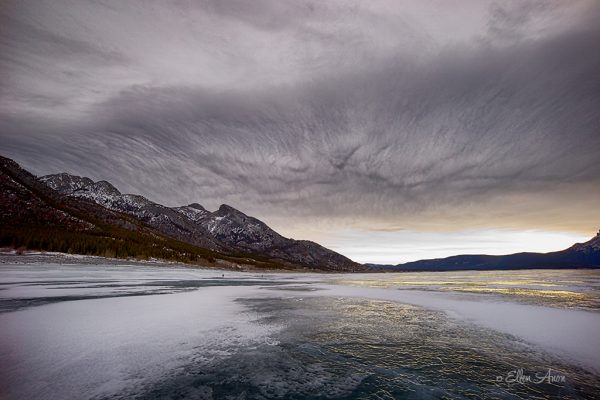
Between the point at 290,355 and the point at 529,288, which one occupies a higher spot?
the point at 529,288

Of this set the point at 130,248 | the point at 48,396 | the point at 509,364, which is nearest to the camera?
the point at 48,396

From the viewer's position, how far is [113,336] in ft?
35.2

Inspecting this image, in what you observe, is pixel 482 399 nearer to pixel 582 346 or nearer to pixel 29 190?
pixel 582 346

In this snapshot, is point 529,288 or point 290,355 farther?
point 529,288

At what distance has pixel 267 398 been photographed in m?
6.12

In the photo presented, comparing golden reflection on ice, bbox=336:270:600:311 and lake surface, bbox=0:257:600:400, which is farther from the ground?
golden reflection on ice, bbox=336:270:600:311

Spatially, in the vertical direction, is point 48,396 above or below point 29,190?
below

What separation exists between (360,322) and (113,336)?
1008 cm

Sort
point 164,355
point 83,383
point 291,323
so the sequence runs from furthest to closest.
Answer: point 291,323 < point 164,355 < point 83,383

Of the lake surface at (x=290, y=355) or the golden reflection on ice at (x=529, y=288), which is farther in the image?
the golden reflection on ice at (x=529, y=288)

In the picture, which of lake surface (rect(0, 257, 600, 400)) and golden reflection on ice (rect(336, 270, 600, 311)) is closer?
lake surface (rect(0, 257, 600, 400))

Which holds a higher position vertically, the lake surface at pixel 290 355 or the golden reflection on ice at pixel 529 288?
the golden reflection on ice at pixel 529 288

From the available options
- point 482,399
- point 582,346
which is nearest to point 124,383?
point 482,399

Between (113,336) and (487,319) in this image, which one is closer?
(113,336)
